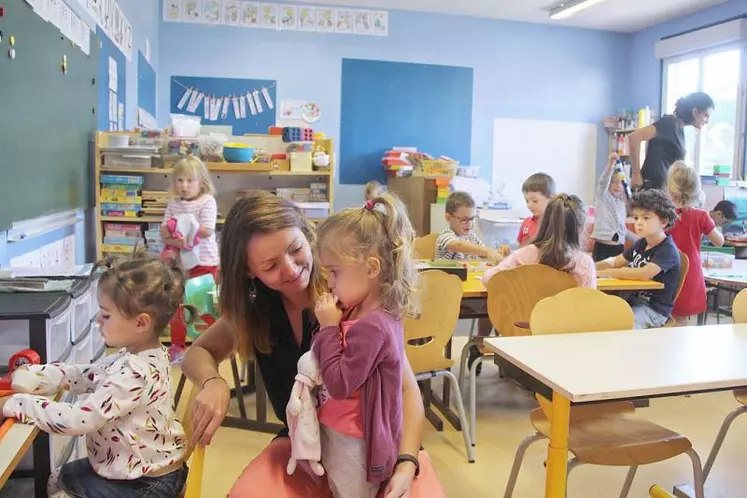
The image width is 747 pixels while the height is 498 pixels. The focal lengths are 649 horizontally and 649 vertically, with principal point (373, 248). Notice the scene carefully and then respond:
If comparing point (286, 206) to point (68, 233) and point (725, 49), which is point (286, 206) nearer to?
point (68, 233)

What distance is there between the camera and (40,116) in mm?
2879

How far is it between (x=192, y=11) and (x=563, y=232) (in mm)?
5304

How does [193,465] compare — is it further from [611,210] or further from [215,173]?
[611,210]

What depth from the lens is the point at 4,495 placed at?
171cm

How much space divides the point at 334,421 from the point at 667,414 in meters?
2.48

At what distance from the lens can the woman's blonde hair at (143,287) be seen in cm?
139

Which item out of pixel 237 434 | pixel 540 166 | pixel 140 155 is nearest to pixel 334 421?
pixel 237 434

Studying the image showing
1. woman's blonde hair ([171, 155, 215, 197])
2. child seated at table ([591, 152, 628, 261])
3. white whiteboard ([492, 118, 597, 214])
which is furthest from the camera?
white whiteboard ([492, 118, 597, 214])

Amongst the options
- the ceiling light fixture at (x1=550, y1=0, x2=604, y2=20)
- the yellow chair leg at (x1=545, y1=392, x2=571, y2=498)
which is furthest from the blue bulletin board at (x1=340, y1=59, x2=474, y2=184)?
the yellow chair leg at (x1=545, y1=392, x2=571, y2=498)

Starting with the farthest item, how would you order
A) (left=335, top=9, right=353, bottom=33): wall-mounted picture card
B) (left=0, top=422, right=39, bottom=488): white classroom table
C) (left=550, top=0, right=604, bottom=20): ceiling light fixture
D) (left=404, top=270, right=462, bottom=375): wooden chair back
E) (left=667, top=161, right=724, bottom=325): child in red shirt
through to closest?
(left=335, top=9, right=353, bottom=33): wall-mounted picture card, (left=550, top=0, right=604, bottom=20): ceiling light fixture, (left=667, top=161, right=724, bottom=325): child in red shirt, (left=404, top=270, right=462, bottom=375): wooden chair back, (left=0, top=422, right=39, bottom=488): white classroom table

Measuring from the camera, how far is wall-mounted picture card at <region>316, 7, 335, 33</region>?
6895 mm

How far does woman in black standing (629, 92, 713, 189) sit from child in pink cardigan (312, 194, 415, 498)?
3580 mm

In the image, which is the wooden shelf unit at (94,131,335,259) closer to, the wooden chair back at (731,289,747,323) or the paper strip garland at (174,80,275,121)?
the paper strip garland at (174,80,275,121)

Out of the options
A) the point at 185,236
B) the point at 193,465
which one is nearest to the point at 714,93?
the point at 185,236
